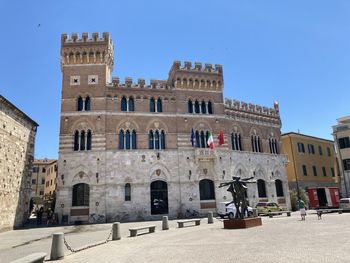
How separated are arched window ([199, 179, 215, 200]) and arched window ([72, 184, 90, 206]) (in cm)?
1166

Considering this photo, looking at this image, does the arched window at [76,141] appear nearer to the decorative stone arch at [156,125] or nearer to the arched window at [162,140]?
the decorative stone arch at [156,125]

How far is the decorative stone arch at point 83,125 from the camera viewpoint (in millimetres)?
28156

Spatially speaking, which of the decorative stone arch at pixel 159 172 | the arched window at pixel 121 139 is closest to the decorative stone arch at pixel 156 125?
the arched window at pixel 121 139

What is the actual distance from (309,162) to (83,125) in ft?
113

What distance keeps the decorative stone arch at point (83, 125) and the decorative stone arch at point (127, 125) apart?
8.48 feet

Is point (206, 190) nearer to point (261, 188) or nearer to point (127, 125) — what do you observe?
point (261, 188)

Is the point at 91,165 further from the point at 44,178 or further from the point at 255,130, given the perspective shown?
the point at 44,178

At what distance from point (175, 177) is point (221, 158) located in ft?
19.4

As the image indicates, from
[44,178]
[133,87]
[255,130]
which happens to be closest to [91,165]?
[133,87]

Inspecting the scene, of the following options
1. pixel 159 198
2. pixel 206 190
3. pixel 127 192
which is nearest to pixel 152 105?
pixel 127 192

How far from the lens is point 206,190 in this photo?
30500 mm

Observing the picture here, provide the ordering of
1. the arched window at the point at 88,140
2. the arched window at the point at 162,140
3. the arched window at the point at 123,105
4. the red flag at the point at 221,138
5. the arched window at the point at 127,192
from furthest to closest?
the red flag at the point at 221,138 < the arched window at the point at 162,140 < the arched window at the point at 123,105 < the arched window at the point at 88,140 < the arched window at the point at 127,192

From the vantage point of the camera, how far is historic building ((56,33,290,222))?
27.2 metres

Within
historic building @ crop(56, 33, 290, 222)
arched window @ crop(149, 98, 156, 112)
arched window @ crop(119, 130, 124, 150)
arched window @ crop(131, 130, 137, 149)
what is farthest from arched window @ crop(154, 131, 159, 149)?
arched window @ crop(119, 130, 124, 150)
